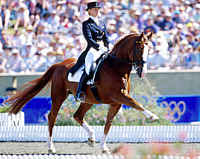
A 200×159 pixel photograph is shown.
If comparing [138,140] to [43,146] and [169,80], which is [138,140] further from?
[169,80]

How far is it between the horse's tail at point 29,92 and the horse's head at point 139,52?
2.24 m

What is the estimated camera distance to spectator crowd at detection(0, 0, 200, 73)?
43.7 ft

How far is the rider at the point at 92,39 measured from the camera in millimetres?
7992

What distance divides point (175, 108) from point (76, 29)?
436cm

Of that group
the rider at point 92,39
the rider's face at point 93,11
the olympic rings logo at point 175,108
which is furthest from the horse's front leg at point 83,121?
the olympic rings logo at point 175,108

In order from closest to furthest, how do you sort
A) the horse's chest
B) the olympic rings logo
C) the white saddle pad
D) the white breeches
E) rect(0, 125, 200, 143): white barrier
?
1. the horse's chest
2. the white breeches
3. the white saddle pad
4. rect(0, 125, 200, 143): white barrier
5. the olympic rings logo

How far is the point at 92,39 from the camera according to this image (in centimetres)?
797

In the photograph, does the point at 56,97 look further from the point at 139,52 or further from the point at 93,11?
the point at 139,52

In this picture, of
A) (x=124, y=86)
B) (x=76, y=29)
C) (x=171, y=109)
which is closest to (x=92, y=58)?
(x=124, y=86)

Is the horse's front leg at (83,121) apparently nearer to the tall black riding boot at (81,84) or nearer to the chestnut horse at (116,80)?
the chestnut horse at (116,80)

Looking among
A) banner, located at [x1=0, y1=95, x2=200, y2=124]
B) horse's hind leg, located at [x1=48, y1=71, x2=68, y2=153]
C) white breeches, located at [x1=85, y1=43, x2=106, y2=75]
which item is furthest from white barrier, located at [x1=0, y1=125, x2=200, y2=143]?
white breeches, located at [x1=85, y1=43, x2=106, y2=75]

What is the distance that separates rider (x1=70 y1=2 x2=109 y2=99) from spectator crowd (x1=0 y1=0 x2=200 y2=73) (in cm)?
422

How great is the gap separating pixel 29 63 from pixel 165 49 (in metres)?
4.07

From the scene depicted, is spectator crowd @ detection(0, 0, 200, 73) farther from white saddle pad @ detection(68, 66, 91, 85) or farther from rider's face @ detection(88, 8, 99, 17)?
rider's face @ detection(88, 8, 99, 17)
